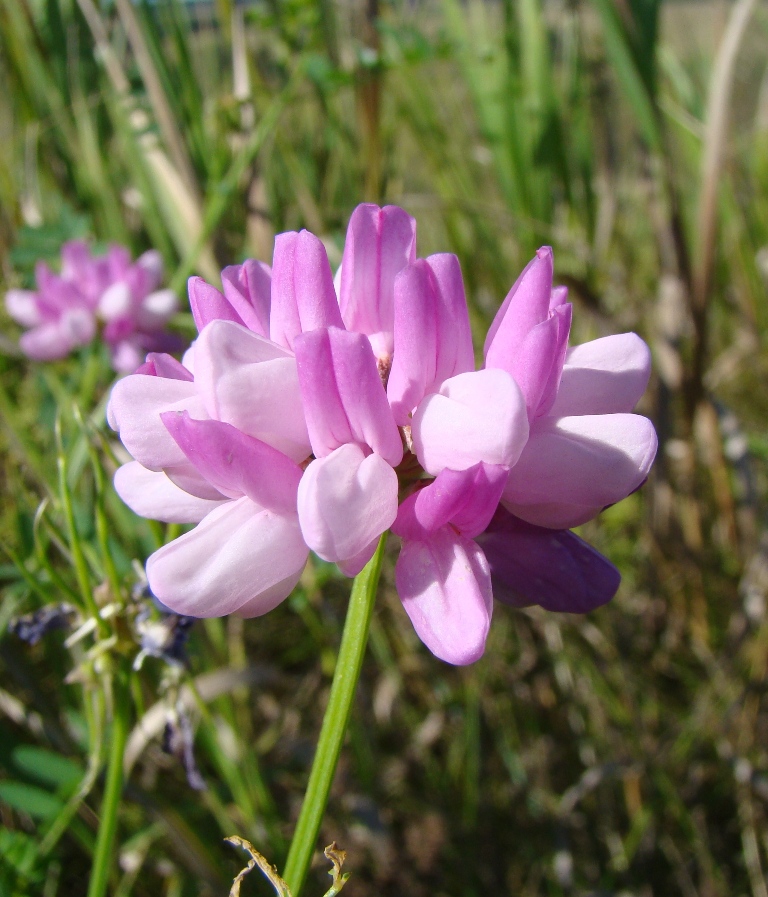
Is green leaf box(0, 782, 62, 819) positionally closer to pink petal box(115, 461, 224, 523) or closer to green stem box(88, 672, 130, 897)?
green stem box(88, 672, 130, 897)

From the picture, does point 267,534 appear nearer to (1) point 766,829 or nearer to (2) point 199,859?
(2) point 199,859

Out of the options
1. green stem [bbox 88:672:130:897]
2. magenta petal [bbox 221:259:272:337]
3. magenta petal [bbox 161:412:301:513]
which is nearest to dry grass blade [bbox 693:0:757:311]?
magenta petal [bbox 221:259:272:337]

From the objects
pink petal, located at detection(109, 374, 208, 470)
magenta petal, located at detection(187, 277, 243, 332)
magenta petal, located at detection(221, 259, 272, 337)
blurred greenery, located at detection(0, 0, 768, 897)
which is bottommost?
blurred greenery, located at detection(0, 0, 768, 897)

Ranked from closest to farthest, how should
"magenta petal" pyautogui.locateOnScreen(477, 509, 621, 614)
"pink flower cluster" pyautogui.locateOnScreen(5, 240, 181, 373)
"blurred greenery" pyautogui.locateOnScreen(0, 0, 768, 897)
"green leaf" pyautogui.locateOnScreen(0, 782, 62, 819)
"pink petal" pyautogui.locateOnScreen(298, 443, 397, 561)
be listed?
1. "pink petal" pyautogui.locateOnScreen(298, 443, 397, 561)
2. "magenta petal" pyautogui.locateOnScreen(477, 509, 621, 614)
3. "green leaf" pyautogui.locateOnScreen(0, 782, 62, 819)
4. "blurred greenery" pyautogui.locateOnScreen(0, 0, 768, 897)
5. "pink flower cluster" pyautogui.locateOnScreen(5, 240, 181, 373)

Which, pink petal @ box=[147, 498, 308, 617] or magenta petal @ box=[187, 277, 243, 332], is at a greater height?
magenta petal @ box=[187, 277, 243, 332]

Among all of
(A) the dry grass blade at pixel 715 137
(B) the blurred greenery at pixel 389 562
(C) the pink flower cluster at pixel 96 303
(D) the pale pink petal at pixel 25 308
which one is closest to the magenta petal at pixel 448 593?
(B) the blurred greenery at pixel 389 562

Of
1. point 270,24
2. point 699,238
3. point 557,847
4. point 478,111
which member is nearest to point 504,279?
point 478,111

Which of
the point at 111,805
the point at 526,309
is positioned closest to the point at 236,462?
the point at 526,309
